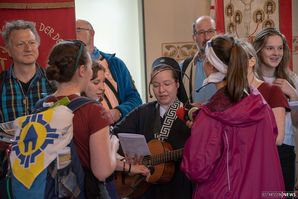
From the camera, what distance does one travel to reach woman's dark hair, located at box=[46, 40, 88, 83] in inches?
65.3

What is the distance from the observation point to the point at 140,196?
2.47 metres

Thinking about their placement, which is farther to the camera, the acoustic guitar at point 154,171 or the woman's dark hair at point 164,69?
the woman's dark hair at point 164,69

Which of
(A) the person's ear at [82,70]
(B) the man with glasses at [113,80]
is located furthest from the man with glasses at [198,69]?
(A) the person's ear at [82,70]

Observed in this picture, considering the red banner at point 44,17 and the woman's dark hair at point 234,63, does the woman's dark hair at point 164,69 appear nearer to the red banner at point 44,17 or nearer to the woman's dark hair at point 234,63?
the woman's dark hair at point 234,63

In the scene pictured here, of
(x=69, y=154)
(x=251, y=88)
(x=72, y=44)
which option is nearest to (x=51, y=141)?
(x=69, y=154)

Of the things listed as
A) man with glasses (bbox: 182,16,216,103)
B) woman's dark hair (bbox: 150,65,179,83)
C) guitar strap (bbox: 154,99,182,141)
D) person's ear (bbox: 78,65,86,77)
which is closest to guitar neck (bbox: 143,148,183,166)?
guitar strap (bbox: 154,99,182,141)

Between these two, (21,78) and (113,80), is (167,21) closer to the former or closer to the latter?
(113,80)

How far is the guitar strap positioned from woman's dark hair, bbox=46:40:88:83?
894 millimetres

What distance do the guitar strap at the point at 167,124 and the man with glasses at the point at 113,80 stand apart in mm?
441

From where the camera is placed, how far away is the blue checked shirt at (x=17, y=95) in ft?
7.73

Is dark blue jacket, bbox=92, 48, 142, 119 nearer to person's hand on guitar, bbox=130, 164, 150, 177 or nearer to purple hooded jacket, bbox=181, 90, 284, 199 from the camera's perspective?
person's hand on guitar, bbox=130, 164, 150, 177

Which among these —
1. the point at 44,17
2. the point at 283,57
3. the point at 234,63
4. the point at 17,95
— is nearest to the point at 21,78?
the point at 17,95

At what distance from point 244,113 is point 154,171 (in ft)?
2.38

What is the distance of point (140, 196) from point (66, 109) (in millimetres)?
1035
